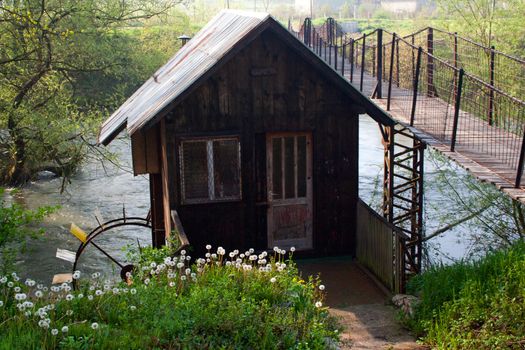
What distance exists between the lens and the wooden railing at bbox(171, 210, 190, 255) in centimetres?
1045

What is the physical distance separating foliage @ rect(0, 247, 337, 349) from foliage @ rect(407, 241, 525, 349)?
160cm

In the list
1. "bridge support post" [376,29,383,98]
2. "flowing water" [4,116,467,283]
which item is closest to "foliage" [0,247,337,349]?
"bridge support post" [376,29,383,98]

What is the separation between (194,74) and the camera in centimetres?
1180

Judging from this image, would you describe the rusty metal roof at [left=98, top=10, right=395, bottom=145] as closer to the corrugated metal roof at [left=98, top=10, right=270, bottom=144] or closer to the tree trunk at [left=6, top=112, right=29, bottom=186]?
the corrugated metal roof at [left=98, top=10, right=270, bottom=144]

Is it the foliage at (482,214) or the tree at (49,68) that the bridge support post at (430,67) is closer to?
the foliage at (482,214)

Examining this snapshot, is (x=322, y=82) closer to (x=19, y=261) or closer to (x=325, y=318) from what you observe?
(x=325, y=318)

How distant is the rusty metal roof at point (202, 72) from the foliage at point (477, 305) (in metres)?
3.05

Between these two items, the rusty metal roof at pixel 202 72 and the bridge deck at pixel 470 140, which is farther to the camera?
the rusty metal roof at pixel 202 72

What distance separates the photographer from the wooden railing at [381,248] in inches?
435

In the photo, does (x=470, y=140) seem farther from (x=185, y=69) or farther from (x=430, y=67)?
(x=185, y=69)

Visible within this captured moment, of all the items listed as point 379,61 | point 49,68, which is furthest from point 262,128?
point 49,68

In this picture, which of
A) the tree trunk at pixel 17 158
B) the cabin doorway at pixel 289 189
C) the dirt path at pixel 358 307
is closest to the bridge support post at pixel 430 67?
the cabin doorway at pixel 289 189

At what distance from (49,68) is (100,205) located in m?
5.08

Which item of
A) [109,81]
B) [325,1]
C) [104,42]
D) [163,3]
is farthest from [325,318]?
[325,1]
